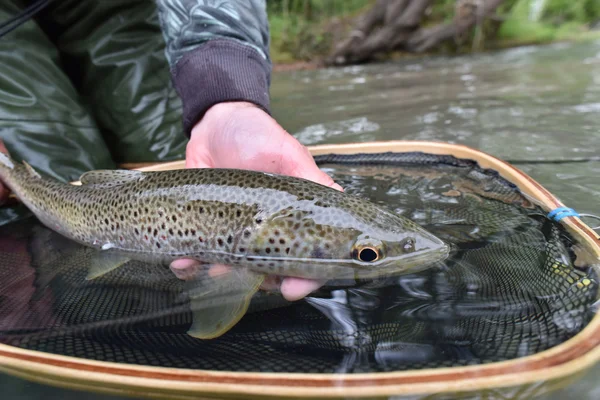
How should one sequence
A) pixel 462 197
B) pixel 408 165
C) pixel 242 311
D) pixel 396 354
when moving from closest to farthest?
1. pixel 396 354
2. pixel 242 311
3. pixel 462 197
4. pixel 408 165

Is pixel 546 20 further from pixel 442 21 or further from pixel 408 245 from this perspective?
pixel 408 245

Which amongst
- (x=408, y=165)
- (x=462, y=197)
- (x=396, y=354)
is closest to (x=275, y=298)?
(x=396, y=354)

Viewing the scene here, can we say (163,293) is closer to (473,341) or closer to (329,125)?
(473,341)

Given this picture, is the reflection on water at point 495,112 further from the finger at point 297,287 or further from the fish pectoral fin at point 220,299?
the fish pectoral fin at point 220,299

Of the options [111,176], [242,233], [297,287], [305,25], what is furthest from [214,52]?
[305,25]

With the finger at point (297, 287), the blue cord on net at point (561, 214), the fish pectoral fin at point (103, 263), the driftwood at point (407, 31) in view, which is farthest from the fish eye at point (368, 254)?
the driftwood at point (407, 31)

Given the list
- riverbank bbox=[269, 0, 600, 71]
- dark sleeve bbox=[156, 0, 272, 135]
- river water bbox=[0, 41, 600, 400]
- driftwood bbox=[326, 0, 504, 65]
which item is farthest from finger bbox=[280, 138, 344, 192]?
driftwood bbox=[326, 0, 504, 65]
